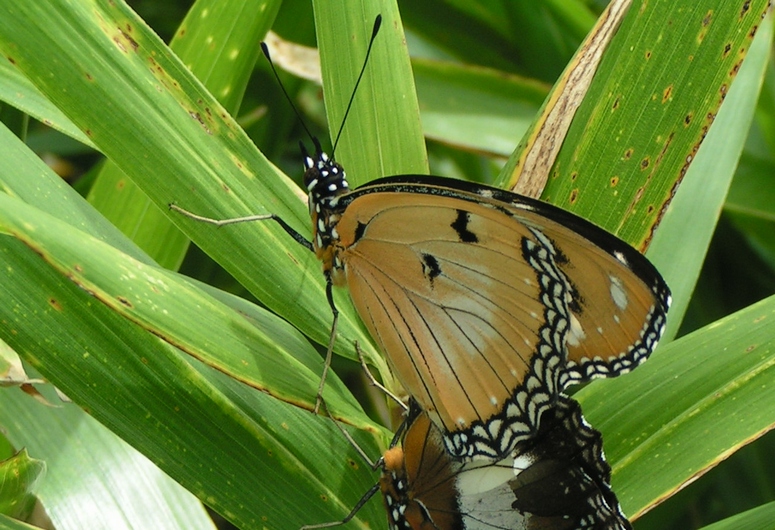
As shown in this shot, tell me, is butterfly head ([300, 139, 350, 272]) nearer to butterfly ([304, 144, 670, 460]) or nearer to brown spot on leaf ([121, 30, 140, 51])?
butterfly ([304, 144, 670, 460])

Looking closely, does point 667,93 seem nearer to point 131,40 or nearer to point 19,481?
point 131,40

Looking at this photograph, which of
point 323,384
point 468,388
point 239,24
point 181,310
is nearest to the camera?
point 181,310

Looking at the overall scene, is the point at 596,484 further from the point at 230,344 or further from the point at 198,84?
the point at 198,84

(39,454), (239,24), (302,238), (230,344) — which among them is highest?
(239,24)

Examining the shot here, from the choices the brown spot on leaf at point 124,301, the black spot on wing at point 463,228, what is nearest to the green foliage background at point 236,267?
the brown spot on leaf at point 124,301

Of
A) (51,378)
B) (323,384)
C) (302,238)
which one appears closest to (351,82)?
(302,238)

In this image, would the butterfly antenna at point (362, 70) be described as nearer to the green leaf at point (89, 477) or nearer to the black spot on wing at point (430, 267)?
the black spot on wing at point (430, 267)

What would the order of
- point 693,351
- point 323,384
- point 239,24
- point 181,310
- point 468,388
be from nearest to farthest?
point 181,310, point 323,384, point 693,351, point 468,388, point 239,24

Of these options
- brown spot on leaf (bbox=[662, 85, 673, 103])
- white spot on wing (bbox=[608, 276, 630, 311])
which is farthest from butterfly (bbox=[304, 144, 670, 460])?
brown spot on leaf (bbox=[662, 85, 673, 103])
